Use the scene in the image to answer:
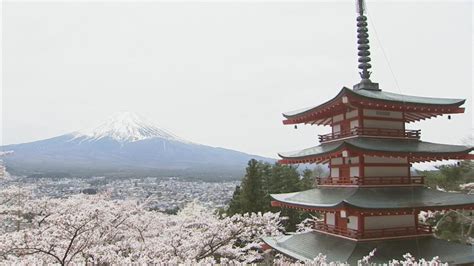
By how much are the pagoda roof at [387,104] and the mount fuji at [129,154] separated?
5300 cm

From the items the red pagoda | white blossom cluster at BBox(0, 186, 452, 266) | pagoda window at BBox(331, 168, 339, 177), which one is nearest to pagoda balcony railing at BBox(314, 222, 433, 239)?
the red pagoda

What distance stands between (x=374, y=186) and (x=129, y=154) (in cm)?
8230

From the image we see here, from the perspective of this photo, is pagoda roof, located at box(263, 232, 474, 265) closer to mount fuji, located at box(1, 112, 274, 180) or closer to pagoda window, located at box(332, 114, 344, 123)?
pagoda window, located at box(332, 114, 344, 123)

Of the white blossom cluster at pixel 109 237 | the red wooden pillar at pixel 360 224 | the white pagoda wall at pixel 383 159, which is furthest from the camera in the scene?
the white pagoda wall at pixel 383 159

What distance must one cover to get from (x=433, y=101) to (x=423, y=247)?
4388 mm

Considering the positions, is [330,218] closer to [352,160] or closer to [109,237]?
[352,160]

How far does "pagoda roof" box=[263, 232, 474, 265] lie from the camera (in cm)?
990

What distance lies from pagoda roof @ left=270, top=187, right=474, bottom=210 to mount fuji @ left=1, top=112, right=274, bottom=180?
175 feet

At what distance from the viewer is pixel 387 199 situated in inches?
416

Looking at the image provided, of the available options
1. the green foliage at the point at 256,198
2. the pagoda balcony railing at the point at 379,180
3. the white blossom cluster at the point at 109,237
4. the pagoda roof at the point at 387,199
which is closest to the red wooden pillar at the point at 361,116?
the pagoda balcony railing at the point at 379,180

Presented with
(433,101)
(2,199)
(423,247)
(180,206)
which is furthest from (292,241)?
(180,206)

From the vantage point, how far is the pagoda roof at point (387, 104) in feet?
35.9

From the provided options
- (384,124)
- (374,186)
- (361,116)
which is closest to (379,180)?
(374,186)

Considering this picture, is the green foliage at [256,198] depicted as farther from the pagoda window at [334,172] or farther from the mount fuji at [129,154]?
the mount fuji at [129,154]
